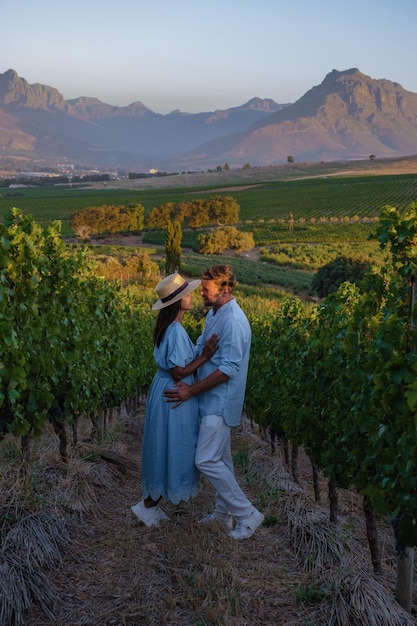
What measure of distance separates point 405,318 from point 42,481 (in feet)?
10.7

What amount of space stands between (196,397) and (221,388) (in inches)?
9.0

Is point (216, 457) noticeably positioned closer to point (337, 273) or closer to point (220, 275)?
point (220, 275)

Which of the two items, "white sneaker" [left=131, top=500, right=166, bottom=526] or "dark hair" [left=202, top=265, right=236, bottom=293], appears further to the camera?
"white sneaker" [left=131, top=500, right=166, bottom=526]

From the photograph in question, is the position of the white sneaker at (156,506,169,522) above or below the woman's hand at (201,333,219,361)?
below

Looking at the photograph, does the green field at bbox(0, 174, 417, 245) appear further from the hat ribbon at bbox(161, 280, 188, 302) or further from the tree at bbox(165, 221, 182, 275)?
the hat ribbon at bbox(161, 280, 188, 302)

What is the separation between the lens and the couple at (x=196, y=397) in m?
4.62

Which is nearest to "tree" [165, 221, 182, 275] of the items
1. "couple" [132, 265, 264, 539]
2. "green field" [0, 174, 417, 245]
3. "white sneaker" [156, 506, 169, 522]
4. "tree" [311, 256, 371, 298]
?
"tree" [311, 256, 371, 298]

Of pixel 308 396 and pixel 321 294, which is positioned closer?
pixel 308 396

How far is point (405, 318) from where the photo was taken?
13.2 feet

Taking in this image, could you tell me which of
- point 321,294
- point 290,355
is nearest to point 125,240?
point 321,294

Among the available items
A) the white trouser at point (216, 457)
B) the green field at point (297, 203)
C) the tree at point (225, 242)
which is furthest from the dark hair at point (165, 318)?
the green field at point (297, 203)

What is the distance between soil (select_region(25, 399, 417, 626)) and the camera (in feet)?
12.6

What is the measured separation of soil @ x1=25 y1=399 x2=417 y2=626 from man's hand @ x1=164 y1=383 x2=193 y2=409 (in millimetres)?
937

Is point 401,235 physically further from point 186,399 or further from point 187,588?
point 187,588
